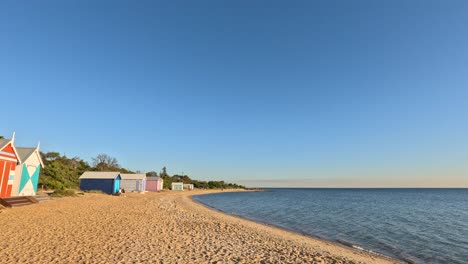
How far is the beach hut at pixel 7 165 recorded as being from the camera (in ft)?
72.6

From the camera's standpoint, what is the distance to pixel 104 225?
1611cm

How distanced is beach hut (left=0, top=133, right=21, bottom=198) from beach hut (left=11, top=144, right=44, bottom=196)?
139 cm

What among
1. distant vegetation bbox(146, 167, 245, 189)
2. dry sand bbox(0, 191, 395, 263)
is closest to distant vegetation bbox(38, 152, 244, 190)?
distant vegetation bbox(146, 167, 245, 189)

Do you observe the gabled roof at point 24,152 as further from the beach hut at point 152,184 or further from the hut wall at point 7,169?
the beach hut at point 152,184

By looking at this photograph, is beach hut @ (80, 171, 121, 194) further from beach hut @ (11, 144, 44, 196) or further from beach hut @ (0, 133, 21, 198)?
beach hut @ (0, 133, 21, 198)

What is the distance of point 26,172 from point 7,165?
4.20m

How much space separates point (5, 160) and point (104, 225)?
1322cm

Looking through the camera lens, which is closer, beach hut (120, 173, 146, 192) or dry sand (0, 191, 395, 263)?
dry sand (0, 191, 395, 263)

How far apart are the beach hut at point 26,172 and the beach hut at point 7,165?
4.55 ft

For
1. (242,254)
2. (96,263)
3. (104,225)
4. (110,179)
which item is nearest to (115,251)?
(96,263)

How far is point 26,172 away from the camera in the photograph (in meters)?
26.8

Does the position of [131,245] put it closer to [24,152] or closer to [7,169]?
[7,169]

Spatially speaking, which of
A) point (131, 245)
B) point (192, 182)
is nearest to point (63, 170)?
point (131, 245)

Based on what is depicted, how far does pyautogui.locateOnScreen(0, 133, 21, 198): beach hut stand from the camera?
22.1 metres
